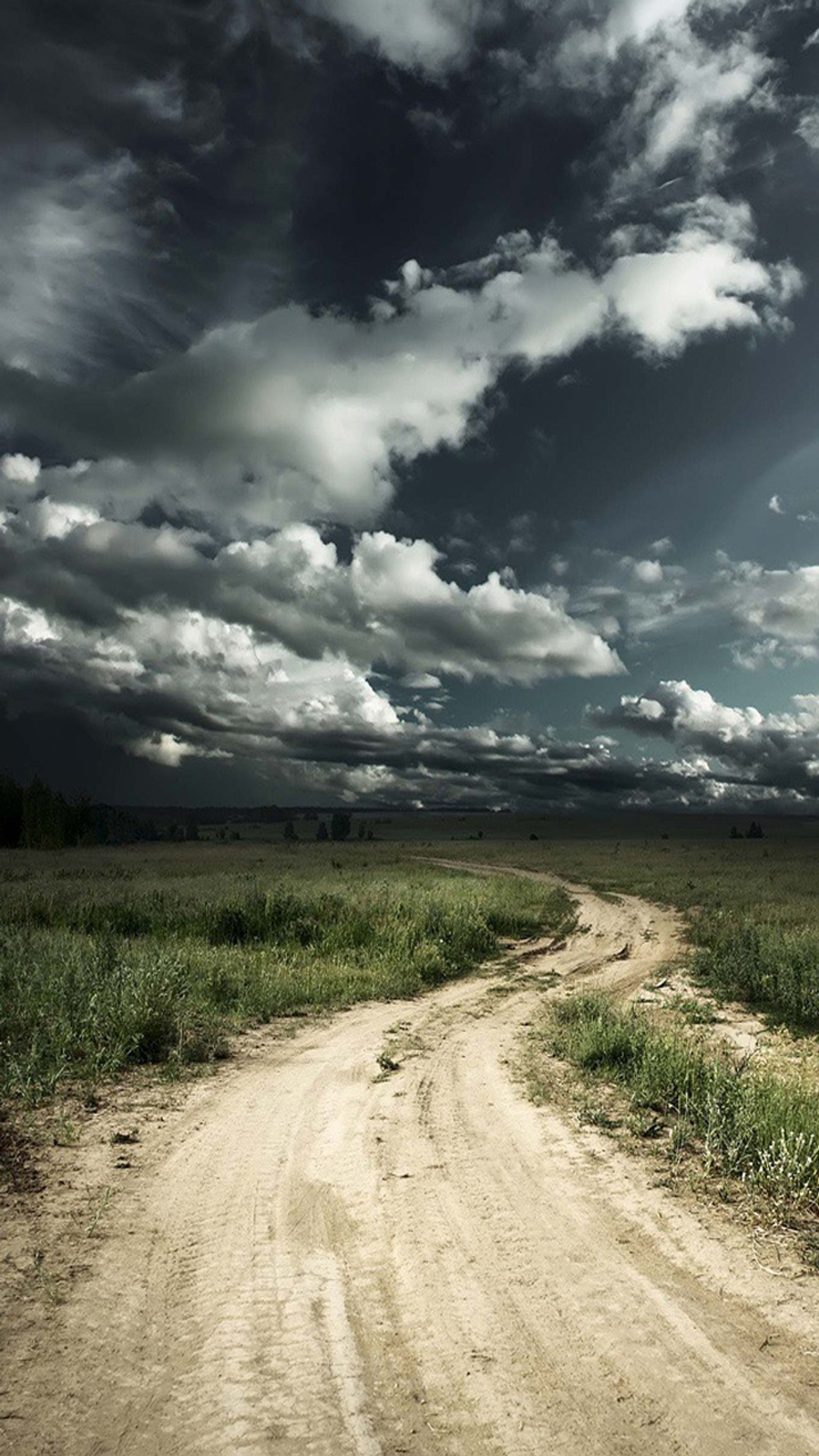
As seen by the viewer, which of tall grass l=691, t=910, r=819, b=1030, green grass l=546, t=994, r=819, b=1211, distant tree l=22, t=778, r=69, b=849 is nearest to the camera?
green grass l=546, t=994, r=819, b=1211

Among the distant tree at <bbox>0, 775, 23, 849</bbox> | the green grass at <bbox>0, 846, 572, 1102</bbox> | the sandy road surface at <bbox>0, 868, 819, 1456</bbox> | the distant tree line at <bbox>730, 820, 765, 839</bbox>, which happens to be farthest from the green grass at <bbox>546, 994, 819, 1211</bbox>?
the distant tree line at <bbox>730, 820, 765, 839</bbox>

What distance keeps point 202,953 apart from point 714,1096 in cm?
1016

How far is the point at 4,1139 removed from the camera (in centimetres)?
645

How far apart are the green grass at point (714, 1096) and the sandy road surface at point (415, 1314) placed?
2.64 ft

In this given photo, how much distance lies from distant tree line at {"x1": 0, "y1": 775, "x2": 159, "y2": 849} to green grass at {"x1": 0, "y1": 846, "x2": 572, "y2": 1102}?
71537 mm

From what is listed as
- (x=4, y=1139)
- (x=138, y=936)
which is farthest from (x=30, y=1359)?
(x=138, y=936)

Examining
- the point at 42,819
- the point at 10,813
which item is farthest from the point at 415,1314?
the point at 10,813

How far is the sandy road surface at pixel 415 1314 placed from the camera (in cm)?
334

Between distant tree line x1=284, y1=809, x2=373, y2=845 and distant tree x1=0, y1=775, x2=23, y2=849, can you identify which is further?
distant tree line x1=284, y1=809, x2=373, y2=845

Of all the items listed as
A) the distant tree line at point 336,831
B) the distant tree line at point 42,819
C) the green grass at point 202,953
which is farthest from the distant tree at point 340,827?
the green grass at point 202,953

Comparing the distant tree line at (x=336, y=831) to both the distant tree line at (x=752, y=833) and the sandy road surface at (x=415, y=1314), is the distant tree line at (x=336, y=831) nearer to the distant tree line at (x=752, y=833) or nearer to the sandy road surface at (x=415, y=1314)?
the distant tree line at (x=752, y=833)

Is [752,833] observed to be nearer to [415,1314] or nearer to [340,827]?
[340,827]

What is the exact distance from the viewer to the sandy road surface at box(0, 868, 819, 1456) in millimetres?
3340

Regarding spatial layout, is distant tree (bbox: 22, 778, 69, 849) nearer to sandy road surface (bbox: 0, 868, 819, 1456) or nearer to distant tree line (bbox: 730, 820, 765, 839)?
sandy road surface (bbox: 0, 868, 819, 1456)
